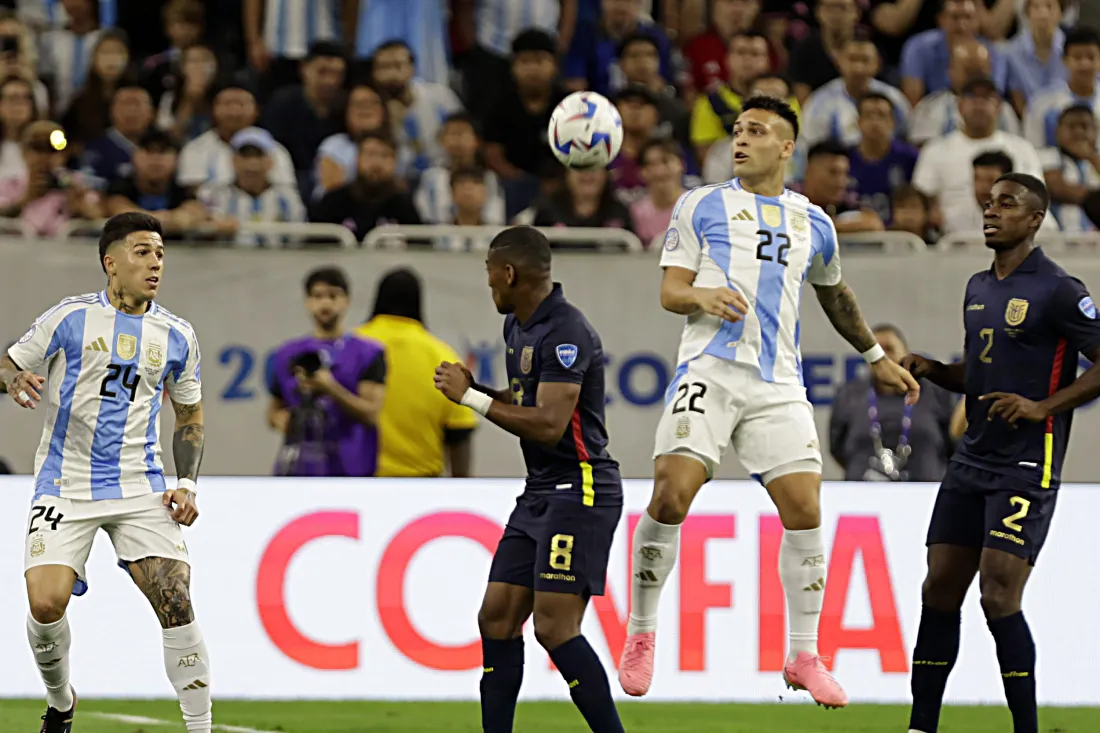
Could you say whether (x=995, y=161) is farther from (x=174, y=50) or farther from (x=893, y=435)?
(x=174, y=50)

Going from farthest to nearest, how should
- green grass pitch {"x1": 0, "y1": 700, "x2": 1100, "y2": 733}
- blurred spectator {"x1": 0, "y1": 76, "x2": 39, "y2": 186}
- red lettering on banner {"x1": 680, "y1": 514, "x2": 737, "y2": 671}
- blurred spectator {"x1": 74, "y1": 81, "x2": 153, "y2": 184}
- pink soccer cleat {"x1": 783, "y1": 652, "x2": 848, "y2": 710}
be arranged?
blurred spectator {"x1": 74, "y1": 81, "x2": 153, "y2": 184}, blurred spectator {"x1": 0, "y1": 76, "x2": 39, "y2": 186}, red lettering on banner {"x1": 680, "y1": 514, "x2": 737, "y2": 671}, green grass pitch {"x1": 0, "y1": 700, "x2": 1100, "y2": 733}, pink soccer cleat {"x1": 783, "y1": 652, "x2": 848, "y2": 710}

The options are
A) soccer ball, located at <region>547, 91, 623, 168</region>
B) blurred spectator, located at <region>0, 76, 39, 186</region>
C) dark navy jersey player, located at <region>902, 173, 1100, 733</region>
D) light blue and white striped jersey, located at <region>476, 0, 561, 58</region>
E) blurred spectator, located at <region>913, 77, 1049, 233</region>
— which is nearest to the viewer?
dark navy jersey player, located at <region>902, 173, 1100, 733</region>

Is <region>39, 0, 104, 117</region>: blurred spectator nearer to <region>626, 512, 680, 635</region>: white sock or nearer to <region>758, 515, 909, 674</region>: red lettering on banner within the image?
<region>758, 515, 909, 674</region>: red lettering on banner

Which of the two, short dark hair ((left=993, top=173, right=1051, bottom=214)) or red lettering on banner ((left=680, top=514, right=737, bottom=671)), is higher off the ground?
short dark hair ((left=993, top=173, right=1051, bottom=214))

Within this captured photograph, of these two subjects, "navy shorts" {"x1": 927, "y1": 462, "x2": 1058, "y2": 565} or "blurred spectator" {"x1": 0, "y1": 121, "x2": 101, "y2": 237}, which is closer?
"navy shorts" {"x1": 927, "y1": 462, "x2": 1058, "y2": 565}

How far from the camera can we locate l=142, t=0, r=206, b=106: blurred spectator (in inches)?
572

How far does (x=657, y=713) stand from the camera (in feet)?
31.8

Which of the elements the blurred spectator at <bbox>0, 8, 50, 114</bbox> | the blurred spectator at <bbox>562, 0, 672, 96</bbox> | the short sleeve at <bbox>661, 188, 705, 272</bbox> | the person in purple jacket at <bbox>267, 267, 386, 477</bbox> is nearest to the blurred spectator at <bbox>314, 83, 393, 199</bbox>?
the blurred spectator at <bbox>562, 0, 672, 96</bbox>

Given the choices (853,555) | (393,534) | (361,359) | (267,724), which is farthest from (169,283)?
(853,555)

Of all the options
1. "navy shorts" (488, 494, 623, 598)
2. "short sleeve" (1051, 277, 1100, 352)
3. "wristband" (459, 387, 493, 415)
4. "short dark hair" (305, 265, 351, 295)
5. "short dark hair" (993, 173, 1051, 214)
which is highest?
"short dark hair" (993, 173, 1051, 214)

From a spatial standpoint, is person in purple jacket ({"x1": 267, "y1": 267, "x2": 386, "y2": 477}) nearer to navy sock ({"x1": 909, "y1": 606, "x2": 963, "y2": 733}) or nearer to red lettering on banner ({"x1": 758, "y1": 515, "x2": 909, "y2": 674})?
red lettering on banner ({"x1": 758, "y1": 515, "x2": 909, "y2": 674})

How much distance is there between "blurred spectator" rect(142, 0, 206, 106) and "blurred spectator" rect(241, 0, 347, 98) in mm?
482

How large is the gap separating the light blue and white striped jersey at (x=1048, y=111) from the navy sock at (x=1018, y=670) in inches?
271

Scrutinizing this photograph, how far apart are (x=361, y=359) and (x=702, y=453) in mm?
3736
